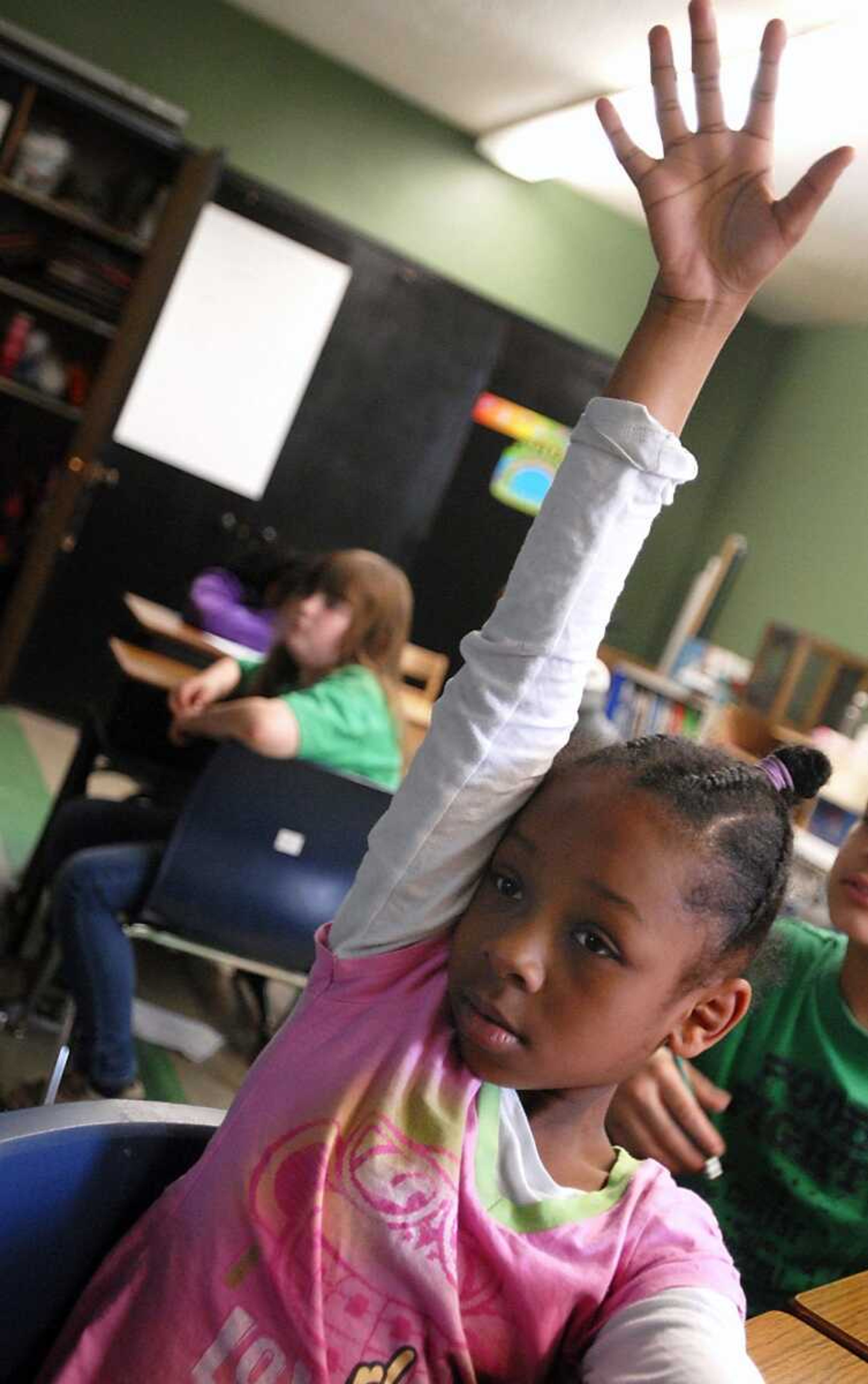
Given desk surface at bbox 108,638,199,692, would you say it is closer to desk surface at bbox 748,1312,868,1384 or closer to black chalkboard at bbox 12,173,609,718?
desk surface at bbox 748,1312,868,1384

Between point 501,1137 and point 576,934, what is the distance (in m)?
0.13

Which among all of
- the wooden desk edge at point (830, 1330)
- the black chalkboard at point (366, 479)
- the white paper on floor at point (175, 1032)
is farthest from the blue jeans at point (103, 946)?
the black chalkboard at point (366, 479)

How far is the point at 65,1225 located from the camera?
0.90 metres

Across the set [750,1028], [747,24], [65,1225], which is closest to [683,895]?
[65,1225]

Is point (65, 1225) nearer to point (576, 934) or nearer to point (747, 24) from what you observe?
point (576, 934)

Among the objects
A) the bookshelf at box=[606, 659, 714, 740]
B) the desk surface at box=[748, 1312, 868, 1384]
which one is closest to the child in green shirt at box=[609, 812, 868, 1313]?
the desk surface at box=[748, 1312, 868, 1384]

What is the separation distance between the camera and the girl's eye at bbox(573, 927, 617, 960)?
0.82 meters

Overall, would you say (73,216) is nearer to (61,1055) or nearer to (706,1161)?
(61,1055)

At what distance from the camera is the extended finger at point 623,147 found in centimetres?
88

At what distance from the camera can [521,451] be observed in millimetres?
6359

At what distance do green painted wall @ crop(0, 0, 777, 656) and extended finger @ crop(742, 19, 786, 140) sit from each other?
5519 mm

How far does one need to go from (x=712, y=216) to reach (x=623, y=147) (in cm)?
8

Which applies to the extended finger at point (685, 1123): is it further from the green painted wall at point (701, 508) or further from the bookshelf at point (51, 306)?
the green painted wall at point (701, 508)

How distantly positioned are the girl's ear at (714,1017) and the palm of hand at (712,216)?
0.45m
